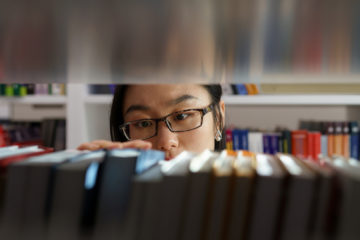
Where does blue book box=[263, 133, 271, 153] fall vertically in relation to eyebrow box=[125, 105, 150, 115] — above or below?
below

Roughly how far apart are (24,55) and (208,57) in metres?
0.31

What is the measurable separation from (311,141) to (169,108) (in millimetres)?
1146

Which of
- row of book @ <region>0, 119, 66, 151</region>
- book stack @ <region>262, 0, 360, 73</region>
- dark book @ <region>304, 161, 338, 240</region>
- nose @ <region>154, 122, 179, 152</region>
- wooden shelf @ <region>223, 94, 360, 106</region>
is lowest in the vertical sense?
row of book @ <region>0, 119, 66, 151</region>

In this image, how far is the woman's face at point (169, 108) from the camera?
1.29 m

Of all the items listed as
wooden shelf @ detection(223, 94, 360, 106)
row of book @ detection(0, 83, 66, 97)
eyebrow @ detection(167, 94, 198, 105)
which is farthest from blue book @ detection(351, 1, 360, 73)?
row of book @ detection(0, 83, 66, 97)

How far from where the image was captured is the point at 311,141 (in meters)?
1.91

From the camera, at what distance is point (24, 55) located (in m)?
0.48

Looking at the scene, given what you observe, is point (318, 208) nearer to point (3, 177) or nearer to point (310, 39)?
point (310, 39)

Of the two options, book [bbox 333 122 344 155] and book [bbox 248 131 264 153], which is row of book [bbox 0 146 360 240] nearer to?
book [bbox 248 131 264 153]

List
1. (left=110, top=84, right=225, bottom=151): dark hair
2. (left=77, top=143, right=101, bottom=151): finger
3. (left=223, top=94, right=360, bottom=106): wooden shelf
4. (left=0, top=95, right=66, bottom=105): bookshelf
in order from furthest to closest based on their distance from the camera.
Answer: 1. (left=0, top=95, right=66, bottom=105): bookshelf
2. (left=223, top=94, right=360, bottom=106): wooden shelf
3. (left=110, top=84, right=225, bottom=151): dark hair
4. (left=77, top=143, right=101, bottom=151): finger

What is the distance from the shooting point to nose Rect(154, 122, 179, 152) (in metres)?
1.27

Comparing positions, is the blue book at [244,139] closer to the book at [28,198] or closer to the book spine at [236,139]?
the book spine at [236,139]

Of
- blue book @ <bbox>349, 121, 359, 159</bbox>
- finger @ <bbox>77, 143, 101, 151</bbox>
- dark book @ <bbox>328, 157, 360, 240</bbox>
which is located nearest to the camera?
dark book @ <bbox>328, 157, 360, 240</bbox>

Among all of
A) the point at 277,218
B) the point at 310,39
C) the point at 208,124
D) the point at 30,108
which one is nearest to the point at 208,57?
the point at 310,39
